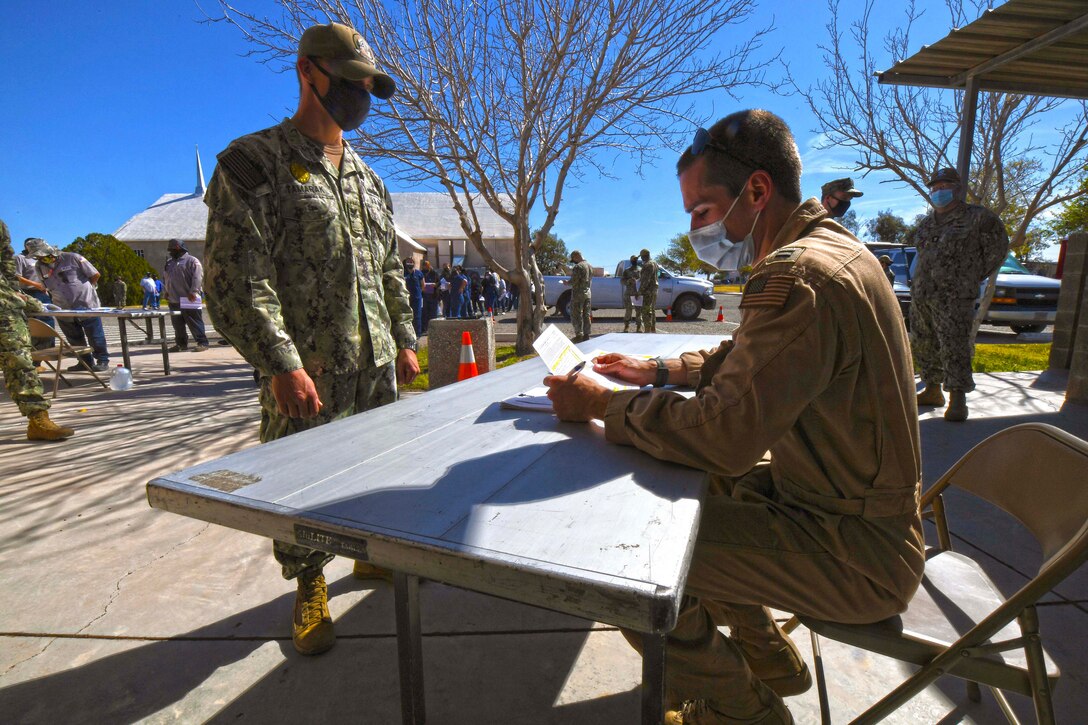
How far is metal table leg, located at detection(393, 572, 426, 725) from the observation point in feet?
4.66

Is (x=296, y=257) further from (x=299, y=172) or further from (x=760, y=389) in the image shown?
(x=760, y=389)

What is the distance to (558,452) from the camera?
52.4 inches

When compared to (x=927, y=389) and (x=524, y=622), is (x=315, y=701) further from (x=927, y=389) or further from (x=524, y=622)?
(x=927, y=389)

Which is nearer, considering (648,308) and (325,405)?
(325,405)

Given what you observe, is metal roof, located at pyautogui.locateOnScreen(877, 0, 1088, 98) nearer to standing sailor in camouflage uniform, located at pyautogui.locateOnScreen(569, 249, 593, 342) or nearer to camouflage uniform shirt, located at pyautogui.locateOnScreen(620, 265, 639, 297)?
standing sailor in camouflage uniform, located at pyautogui.locateOnScreen(569, 249, 593, 342)

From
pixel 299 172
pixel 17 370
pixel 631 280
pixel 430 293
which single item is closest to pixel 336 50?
pixel 299 172

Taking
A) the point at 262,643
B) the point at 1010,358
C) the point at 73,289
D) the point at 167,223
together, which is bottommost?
the point at 262,643

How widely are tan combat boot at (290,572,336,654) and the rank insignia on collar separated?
1.40 m

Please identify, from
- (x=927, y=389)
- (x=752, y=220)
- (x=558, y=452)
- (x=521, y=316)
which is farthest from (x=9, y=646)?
(x=521, y=316)

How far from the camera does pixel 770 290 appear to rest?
1.19 m

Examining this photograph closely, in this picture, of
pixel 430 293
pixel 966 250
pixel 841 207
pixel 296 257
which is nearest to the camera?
pixel 296 257

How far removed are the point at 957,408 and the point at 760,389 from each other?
14.9ft

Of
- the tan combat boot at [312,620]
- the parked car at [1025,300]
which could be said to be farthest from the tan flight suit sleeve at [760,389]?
the parked car at [1025,300]

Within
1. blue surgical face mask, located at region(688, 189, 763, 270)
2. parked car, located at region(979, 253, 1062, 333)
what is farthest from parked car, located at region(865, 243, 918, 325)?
blue surgical face mask, located at region(688, 189, 763, 270)
